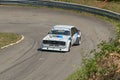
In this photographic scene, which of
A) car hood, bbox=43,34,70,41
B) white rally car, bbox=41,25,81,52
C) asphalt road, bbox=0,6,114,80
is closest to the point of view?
asphalt road, bbox=0,6,114,80

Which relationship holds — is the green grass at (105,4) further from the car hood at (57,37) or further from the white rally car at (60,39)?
the car hood at (57,37)

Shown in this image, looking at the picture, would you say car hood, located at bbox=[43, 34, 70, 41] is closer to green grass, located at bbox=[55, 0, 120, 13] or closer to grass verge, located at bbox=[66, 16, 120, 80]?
grass verge, located at bbox=[66, 16, 120, 80]

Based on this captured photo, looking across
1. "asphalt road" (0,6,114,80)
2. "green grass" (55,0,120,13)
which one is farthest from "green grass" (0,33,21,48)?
"green grass" (55,0,120,13)

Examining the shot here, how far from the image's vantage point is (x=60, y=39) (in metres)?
24.6

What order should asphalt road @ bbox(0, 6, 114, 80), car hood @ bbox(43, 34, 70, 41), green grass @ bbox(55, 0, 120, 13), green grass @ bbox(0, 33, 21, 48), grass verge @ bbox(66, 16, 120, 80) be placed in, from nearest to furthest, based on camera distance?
grass verge @ bbox(66, 16, 120, 80), asphalt road @ bbox(0, 6, 114, 80), car hood @ bbox(43, 34, 70, 41), green grass @ bbox(0, 33, 21, 48), green grass @ bbox(55, 0, 120, 13)

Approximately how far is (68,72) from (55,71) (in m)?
0.72

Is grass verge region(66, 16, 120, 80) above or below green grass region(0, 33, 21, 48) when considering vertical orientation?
above

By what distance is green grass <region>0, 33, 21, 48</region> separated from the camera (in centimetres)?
2691

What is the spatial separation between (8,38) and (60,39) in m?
A: 5.51

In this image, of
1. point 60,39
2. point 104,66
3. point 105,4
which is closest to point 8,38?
point 60,39

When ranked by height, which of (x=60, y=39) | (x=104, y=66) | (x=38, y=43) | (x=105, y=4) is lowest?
(x=105, y=4)

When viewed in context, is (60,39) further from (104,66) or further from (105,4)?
(105,4)

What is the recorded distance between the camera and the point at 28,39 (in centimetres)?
2864

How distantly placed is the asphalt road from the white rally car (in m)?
0.45
